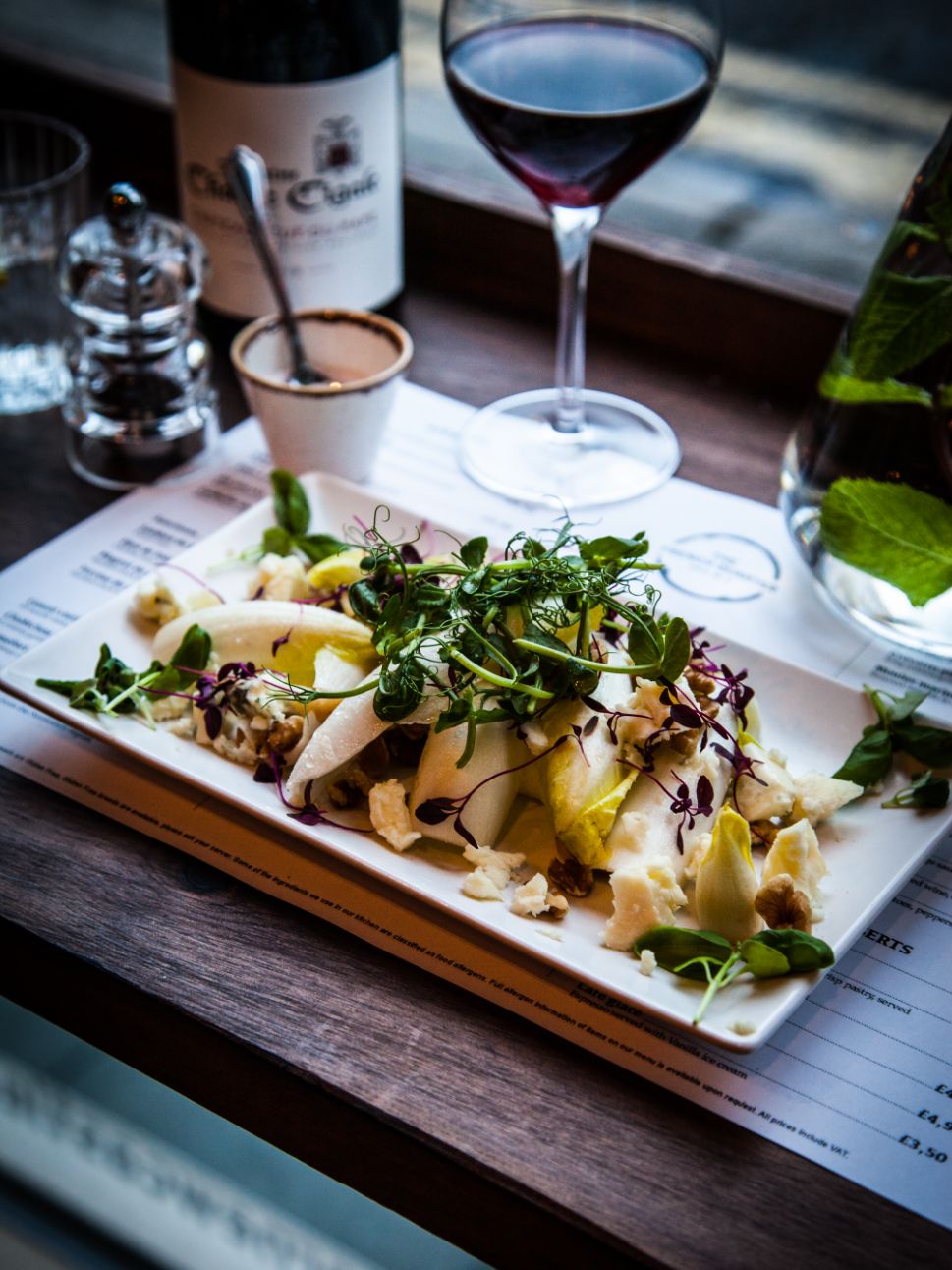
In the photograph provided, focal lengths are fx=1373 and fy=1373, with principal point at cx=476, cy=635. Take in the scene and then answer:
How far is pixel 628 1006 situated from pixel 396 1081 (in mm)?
85

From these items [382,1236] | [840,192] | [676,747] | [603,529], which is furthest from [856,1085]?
[840,192]

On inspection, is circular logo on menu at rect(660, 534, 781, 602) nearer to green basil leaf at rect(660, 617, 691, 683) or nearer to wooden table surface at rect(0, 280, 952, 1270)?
green basil leaf at rect(660, 617, 691, 683)

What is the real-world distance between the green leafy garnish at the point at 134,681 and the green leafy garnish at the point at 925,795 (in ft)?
0.93

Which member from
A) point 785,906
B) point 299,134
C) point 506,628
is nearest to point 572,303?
point 299,134

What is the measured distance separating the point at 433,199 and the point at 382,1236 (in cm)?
65

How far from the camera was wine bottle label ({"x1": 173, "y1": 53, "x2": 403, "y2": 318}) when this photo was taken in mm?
782

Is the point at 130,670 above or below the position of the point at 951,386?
below

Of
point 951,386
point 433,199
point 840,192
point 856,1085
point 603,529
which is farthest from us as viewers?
point 840,192

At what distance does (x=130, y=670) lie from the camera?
0.58m

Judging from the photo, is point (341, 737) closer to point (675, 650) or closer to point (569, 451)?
point (675, 650)

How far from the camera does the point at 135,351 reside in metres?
0.77

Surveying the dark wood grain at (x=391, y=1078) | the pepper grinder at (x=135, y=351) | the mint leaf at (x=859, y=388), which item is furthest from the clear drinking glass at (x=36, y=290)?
the mint leaf at (x=859, y=388)

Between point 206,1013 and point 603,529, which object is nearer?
point 206,1013

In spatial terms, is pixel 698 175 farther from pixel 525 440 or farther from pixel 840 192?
pixel 525 440
